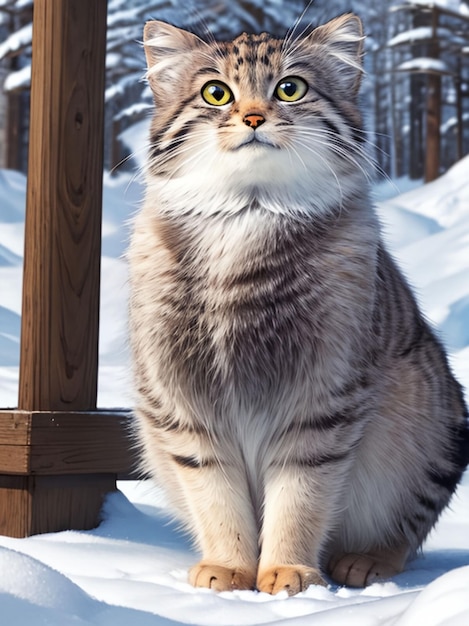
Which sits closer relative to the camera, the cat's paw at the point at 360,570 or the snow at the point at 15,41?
the cat's paw at the point at 360,570

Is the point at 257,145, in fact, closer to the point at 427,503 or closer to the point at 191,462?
the point at 191,462

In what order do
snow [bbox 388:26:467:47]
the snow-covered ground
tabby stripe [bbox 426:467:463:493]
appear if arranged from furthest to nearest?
snow [bbox 388:26:467:47] → tabby stripe [bbox 426:467:463:493] → the snow-covered ground

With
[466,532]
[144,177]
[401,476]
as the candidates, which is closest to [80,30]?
[144,177]

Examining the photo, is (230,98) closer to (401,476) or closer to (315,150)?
(315,150)

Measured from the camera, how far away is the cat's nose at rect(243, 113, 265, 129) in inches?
64.0

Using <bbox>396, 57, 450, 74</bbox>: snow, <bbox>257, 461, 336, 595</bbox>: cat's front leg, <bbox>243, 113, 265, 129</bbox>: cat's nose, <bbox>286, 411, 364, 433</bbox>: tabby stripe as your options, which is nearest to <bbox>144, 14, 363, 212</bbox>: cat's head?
<bbox>243, 113, 265, 129</bbox>: cat's nose

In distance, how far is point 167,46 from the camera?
6.18ft

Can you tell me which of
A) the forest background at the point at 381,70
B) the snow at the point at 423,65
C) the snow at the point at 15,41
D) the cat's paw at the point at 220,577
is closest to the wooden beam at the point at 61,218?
the cat's paw at the point at 220,577

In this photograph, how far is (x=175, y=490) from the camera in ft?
6.31

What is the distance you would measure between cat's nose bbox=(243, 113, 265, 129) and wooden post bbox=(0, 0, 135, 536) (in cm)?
72

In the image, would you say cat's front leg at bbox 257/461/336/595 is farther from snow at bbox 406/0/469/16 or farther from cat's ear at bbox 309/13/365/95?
snow at bbox 406/0/469/16

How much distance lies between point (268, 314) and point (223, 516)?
392mm

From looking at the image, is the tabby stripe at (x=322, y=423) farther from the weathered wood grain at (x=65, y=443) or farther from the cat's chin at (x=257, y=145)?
the weathered wood grain at (x=65, y=443)

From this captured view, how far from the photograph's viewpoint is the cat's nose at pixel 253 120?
5.33ft
